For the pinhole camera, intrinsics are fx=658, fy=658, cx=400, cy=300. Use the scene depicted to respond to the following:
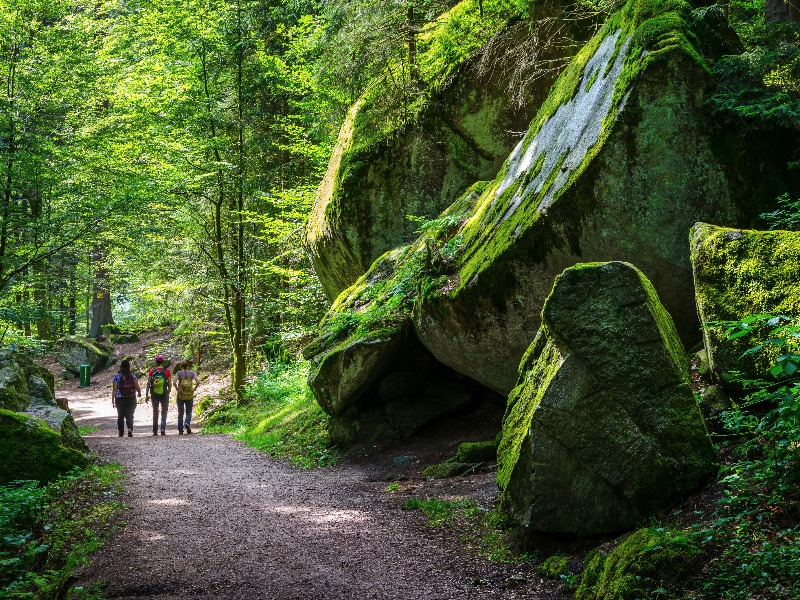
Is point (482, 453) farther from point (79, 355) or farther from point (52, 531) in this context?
point (79, 355)

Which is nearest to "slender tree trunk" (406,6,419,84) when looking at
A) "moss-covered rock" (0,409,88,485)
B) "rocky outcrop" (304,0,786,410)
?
"rocky outcrop" (304,0,786,410)

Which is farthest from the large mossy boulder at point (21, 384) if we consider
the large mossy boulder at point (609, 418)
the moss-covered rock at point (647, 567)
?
the moss-covered rock at point (647, 567)

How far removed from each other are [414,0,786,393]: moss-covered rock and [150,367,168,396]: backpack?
381 inches

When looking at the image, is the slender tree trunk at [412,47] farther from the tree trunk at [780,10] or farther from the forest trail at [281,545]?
the forest trail at [281,545]

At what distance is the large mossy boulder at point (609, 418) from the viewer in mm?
5270

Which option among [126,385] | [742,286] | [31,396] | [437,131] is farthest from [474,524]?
[126,385]

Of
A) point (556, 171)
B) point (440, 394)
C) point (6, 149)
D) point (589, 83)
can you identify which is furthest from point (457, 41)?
point (6, 149)

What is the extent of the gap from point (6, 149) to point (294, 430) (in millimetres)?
7963

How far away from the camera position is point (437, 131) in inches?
540

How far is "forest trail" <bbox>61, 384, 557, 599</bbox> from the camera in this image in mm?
5383

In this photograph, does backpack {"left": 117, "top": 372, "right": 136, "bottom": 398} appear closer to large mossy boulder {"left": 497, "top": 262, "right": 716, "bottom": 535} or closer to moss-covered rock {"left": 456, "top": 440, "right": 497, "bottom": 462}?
moss-covered rock {"left": 456, "top": 440, "right": 497, "bottom": 462}

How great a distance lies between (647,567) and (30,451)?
8.18 m

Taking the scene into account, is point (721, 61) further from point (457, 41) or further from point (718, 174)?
point (457, 41)

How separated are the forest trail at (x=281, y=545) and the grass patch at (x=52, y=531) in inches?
8.2
